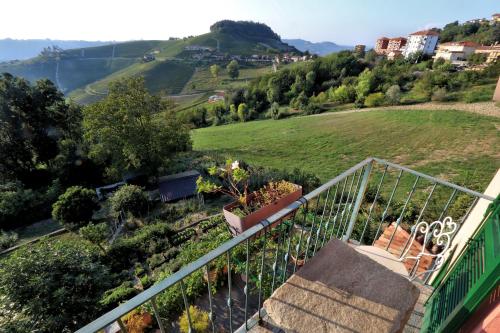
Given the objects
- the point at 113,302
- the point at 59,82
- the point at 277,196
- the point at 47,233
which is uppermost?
the point at 277,196

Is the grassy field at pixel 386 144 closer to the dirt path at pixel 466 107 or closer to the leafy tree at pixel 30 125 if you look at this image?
the dirt path at pixel 466 107

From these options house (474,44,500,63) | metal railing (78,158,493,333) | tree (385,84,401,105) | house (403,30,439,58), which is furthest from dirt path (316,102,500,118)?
house (403,30,439,58)

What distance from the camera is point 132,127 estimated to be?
11.4 m

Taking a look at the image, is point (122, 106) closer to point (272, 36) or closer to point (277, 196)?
point (277, 196)

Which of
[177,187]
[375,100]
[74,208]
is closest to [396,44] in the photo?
[375,100]

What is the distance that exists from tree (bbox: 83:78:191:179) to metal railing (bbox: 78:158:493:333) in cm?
860

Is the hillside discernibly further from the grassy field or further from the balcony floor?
the balcony floor

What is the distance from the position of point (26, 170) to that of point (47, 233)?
7.85 meters

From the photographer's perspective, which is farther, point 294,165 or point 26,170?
point 26,170

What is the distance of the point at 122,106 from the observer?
36.7ft

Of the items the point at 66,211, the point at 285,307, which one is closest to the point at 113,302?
the point at 285,307

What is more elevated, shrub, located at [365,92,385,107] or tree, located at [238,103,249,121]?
shrub, located at [365,92,385,107]

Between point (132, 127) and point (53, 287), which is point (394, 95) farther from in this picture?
point (53, 287)

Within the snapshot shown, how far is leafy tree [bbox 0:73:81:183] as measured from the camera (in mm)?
14828
